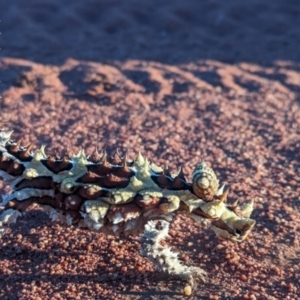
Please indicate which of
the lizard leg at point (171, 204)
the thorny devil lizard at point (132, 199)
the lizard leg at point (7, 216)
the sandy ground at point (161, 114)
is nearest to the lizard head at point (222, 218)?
the thorny devil lizard at point (132, 199)

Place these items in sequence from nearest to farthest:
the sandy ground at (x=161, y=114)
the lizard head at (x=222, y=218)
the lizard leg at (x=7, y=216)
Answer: the lizard head at (x=222, y=218) → the lizard leg at (x=7, y=216) → the sandy ground at (x=161, y=114)

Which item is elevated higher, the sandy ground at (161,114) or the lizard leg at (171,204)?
the lizard leg at (171,204)

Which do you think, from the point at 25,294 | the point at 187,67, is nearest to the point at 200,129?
the point at 187,67

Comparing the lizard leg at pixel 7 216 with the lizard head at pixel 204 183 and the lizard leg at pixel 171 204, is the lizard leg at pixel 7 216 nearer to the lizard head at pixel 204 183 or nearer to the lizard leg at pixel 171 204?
the lizard leg at pixel 171 204

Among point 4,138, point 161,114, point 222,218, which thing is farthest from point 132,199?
point 161,114

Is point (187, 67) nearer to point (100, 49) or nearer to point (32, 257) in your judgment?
point (100, 49)

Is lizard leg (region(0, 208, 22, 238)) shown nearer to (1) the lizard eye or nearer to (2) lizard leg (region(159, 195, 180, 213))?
(2) lizard leg (region(159, 195, 180, 213))
